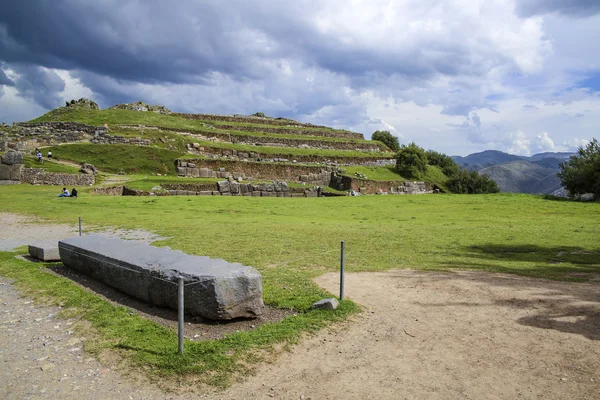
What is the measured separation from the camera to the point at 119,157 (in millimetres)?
37812

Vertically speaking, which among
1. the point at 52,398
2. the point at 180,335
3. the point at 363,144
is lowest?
the point at 52,398

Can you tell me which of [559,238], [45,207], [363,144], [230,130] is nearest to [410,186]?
[363,144]

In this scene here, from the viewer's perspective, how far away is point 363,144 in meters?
60.9

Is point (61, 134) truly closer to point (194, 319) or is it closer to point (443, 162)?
point (194, 319)

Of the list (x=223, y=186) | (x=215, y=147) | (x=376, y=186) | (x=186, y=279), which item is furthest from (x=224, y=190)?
(x=186, y=279)

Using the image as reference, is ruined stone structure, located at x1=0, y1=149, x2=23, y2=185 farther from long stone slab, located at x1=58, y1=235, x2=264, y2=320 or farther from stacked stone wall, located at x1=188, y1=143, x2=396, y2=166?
long stone slab, located at x1=58, y1=235, x2=264, y2=320

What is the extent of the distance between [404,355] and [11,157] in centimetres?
3342

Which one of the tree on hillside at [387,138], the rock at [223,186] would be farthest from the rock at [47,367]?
the tree on hillside at [387,138]

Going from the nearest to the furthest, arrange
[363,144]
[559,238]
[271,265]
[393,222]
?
[271,265] → [559,238] → [393,222] → [363,144]

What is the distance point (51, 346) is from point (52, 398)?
1.55 m

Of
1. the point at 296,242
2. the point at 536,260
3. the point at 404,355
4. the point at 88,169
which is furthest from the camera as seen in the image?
the point at 88,169

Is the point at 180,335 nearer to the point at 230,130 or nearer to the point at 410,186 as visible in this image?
the point at 410,186

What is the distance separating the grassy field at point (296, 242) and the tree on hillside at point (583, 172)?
7.31 m

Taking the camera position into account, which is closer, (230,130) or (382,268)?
(382,268)
